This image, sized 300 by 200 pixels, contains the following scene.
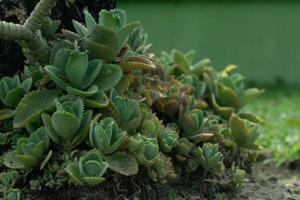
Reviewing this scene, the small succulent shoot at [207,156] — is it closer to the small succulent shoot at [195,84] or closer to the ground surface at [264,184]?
the ground surface at [264,184]

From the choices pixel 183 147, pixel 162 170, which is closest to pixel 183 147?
pixel 183 147

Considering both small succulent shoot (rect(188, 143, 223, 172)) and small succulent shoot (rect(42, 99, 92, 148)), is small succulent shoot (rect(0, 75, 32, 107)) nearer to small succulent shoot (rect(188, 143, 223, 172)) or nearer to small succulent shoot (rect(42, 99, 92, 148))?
small succulent shoot (rect(42, 99, 92, 148))

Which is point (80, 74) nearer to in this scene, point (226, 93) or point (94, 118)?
point (94, 118)

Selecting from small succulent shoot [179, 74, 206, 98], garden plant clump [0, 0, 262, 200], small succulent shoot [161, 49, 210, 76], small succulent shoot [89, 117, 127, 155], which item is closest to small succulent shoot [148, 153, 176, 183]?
garden plant clump [0, 0, 262, 200]

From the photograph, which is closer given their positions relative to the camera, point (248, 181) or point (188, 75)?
point (248, 181)

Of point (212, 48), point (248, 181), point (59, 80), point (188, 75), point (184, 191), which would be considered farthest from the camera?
point (212, 48)

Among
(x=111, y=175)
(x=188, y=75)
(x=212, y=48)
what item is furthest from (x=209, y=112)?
(x=212, y=48)

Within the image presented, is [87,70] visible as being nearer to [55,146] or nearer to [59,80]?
[59,80]
